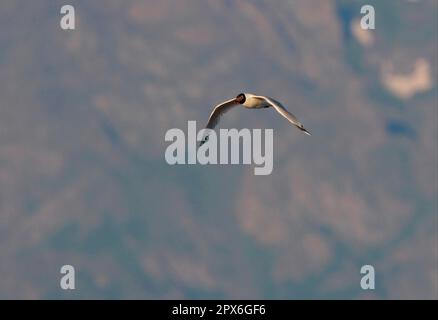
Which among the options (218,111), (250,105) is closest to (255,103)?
(250,105)

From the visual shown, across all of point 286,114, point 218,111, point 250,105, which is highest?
point 218,111

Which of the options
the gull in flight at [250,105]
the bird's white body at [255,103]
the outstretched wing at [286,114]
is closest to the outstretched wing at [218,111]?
the gull in flight at [250,105]

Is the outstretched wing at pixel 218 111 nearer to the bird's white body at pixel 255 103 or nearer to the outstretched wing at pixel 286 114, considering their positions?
the bird's white body at pixel 255 103

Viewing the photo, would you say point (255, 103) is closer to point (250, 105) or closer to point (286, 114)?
point (250, 105)

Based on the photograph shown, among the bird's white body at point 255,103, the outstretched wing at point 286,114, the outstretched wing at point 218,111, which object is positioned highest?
the outstretched wing at point 218,111
